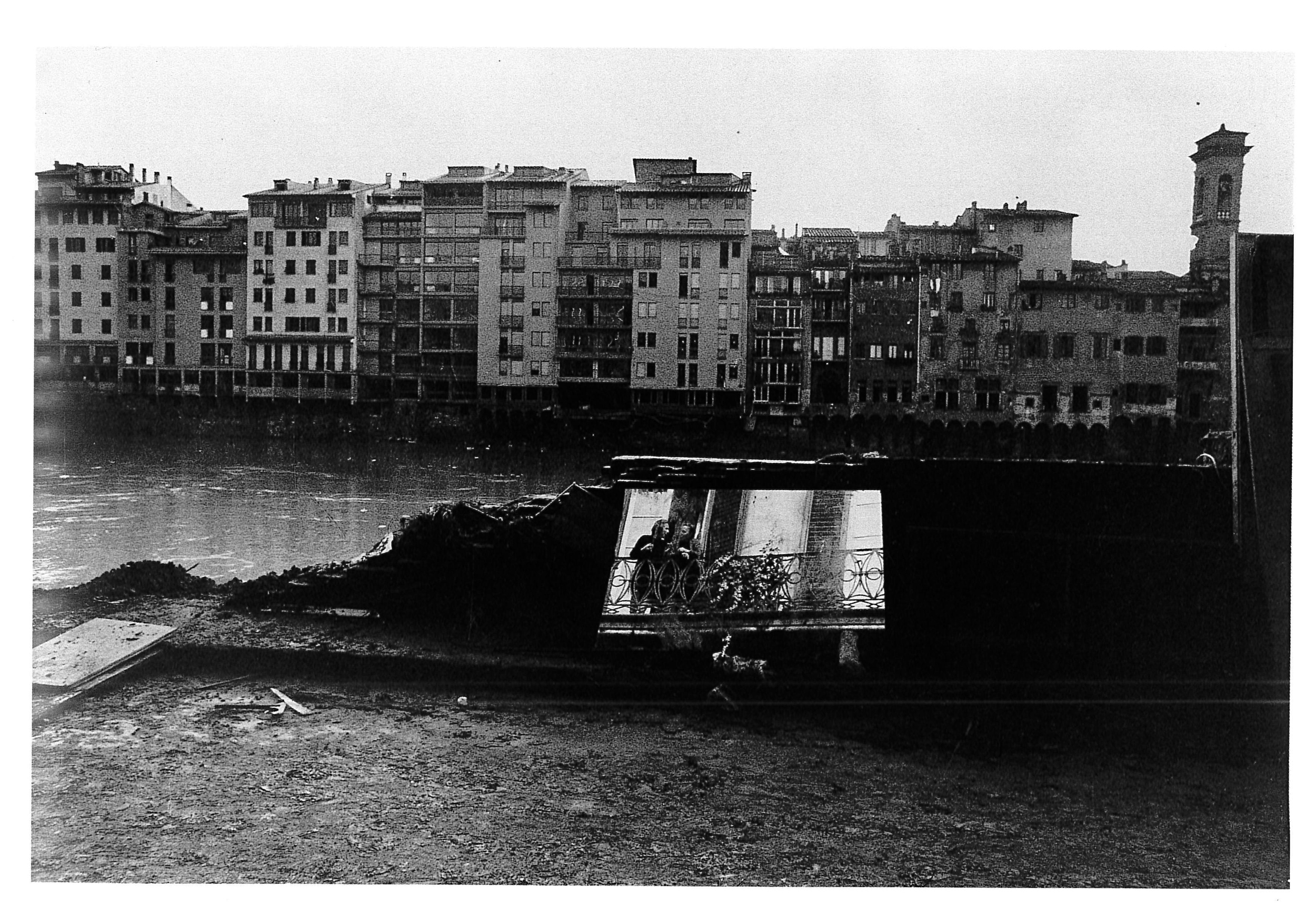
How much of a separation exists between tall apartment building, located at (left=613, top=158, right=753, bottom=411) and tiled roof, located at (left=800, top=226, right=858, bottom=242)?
38cm

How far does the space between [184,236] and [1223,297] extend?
6501 millimetres

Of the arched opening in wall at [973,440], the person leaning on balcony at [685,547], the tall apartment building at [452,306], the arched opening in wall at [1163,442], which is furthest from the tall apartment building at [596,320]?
the arched opening in wall at [1163,442]

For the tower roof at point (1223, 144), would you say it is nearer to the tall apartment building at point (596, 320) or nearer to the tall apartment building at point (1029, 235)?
the tall apartment building at point (1029, 235)

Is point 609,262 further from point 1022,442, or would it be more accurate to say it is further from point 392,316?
point 1022,442

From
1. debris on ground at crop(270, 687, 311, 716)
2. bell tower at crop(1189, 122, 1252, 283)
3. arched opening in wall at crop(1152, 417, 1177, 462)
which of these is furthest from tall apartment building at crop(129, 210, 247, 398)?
bell tower at crop(1189, 122, 1252, 283)

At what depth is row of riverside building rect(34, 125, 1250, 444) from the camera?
5609mm

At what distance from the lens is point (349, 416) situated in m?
6.15

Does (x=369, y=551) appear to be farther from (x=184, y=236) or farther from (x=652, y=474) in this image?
(x=184, y=236)

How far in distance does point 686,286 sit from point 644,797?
121 inches

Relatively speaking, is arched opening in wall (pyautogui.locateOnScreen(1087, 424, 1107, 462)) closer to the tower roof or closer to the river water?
the tower roof

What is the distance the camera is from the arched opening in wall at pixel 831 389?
581 centimetres

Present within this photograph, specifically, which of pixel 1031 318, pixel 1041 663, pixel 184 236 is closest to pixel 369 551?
pixel 184 236

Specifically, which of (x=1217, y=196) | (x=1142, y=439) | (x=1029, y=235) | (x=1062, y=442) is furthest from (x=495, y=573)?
(x=1217, y=196)

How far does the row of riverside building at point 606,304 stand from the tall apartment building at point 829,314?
0.01m
